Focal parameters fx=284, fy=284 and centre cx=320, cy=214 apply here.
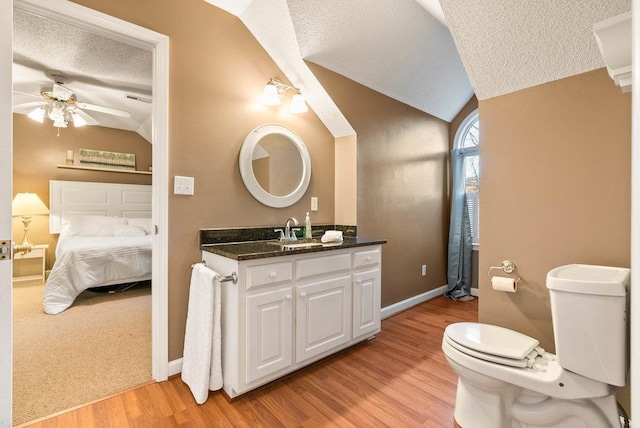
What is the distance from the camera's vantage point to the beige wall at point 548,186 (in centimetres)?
134

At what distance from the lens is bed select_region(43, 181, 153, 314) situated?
10.2ft

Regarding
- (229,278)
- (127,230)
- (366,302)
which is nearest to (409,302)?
(366,302)

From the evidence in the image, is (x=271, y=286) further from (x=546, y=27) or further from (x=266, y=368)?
(x=546, y=27)

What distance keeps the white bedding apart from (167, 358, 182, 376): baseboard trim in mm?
2025

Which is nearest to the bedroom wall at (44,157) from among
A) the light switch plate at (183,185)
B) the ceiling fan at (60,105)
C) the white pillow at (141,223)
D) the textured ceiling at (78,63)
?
the ceiling fan at (60,105)

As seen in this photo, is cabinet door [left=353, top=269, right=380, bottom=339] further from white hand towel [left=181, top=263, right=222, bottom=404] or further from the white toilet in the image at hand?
white hand towel [left=181, top=263, right=222, bottom=404]

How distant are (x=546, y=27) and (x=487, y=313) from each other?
5.07 feet

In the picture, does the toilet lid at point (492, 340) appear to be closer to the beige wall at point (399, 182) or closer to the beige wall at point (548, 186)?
the beige wall at point (548, 186)

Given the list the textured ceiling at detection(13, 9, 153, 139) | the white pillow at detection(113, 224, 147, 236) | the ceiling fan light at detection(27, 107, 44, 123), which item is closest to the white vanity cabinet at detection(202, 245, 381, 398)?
the textured ceiling at detection(13, 9, 153, 139)

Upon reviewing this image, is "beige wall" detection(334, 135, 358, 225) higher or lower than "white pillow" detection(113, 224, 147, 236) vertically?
higher

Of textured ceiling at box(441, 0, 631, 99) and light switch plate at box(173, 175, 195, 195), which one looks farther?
light switch plate at box(173, 175, 195, 195)

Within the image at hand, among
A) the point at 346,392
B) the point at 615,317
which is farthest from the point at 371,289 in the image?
the point at 615,317

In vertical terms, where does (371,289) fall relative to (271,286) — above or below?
below

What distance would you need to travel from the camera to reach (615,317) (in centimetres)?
104
